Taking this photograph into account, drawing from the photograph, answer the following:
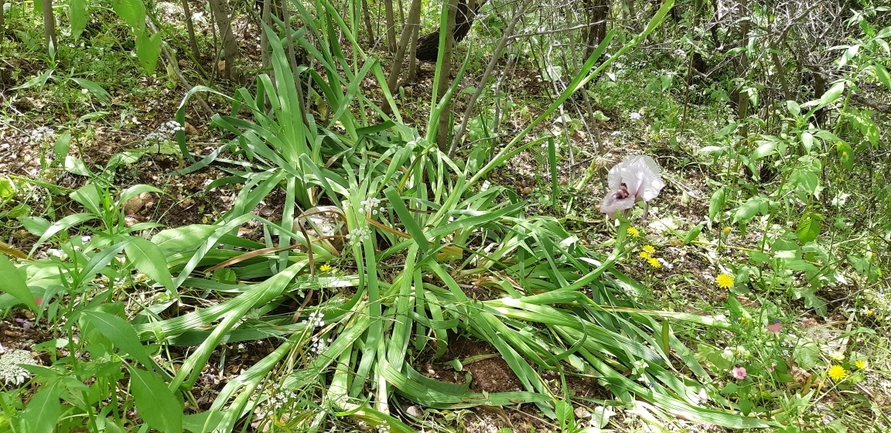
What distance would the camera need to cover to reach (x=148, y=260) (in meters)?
1.03

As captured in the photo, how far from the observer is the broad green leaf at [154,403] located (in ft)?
3.58

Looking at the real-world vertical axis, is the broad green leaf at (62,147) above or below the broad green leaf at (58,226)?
above

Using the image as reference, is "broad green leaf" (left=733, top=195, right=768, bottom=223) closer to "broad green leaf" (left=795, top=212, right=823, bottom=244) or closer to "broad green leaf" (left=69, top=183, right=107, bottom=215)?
"broad green leaf" (left=795, top=212, right=823, bottom=244)

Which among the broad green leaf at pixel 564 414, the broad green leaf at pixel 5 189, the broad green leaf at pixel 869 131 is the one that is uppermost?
the broad green leaf at pixel 5 189

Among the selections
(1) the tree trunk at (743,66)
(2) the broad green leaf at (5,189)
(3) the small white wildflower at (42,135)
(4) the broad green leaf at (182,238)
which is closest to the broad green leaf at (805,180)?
(1) the tree trunk at (743,66)

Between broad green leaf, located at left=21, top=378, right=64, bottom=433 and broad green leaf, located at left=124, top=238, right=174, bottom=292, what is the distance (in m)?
0.24

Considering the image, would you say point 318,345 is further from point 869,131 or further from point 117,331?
point 869,131

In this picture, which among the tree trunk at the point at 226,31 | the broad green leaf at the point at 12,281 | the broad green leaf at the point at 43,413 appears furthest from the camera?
the tree trunk at the point at 226,31

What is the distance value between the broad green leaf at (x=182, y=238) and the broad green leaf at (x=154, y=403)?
0.51 meters

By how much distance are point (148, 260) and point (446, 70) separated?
164 cm

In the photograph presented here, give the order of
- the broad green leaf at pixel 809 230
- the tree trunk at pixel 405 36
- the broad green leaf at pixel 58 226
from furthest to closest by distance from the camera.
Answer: the tree trunk at pixel 405 36 → the broad green leaf at pixel 809 230 → the broad green leaf at pixel 58 226

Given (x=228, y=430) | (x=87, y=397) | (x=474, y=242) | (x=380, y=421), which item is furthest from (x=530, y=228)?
(x=87, y=397)

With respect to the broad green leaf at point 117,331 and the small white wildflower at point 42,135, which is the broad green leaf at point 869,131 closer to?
the broad green leaf at point 117,331

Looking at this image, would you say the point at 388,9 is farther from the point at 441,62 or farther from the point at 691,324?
the point at 691,324
